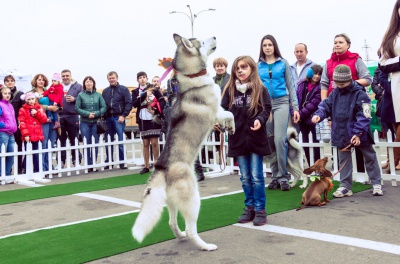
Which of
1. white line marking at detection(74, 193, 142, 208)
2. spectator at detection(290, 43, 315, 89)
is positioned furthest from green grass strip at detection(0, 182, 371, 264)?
spectator at detection(290, 43, 315, 89)

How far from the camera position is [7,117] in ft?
30.4

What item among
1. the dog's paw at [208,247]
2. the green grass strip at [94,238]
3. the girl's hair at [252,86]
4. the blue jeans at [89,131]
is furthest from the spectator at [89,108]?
the dog's paw at [208,247]

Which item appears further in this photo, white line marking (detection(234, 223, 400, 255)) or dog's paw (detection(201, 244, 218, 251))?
dog's paw (detection(201, 244, 218, 251))

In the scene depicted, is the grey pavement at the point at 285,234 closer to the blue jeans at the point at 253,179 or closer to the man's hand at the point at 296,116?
the blue jeans at the point at 253,179

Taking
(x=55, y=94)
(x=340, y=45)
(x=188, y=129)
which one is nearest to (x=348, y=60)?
(x=340, y=45)

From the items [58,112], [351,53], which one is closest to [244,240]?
[351,53]

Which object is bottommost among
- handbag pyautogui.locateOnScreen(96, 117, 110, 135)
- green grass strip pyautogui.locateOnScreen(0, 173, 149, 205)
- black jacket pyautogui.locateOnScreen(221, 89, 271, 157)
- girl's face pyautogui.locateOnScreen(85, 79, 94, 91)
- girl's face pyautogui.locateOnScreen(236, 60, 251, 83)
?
green grass strip pyautogui.locateOnScreen(0, 173, 149, 205)

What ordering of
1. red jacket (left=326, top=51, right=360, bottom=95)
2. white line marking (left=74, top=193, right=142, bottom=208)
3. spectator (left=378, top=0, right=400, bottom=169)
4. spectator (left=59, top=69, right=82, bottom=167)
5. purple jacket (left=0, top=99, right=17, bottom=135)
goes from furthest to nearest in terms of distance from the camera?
spectator (left=59, top=69, right=82, bottom=167)
purple jacket (left=0, top=99, right=17, bottom=135)
red jacket (left=326, top=51, right=360, bottom=95)
white line marking (left=74, top=193, right=142, bottom=208)
spectator (left=378, top=0, right=400, bottom=169)

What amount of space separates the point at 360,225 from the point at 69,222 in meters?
3.57

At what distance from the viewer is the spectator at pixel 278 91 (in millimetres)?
6695

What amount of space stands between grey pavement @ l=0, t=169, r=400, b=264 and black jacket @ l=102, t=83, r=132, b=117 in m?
4.43

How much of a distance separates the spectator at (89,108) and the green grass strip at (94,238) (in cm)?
557

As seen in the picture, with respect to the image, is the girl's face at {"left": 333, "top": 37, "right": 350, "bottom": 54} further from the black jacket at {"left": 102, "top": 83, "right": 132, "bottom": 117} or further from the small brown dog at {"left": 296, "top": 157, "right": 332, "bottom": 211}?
the black jacket at {"left": 102, "top": 83, "right": 132, "bottom": 117}

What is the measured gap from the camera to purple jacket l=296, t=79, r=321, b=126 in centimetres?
796
